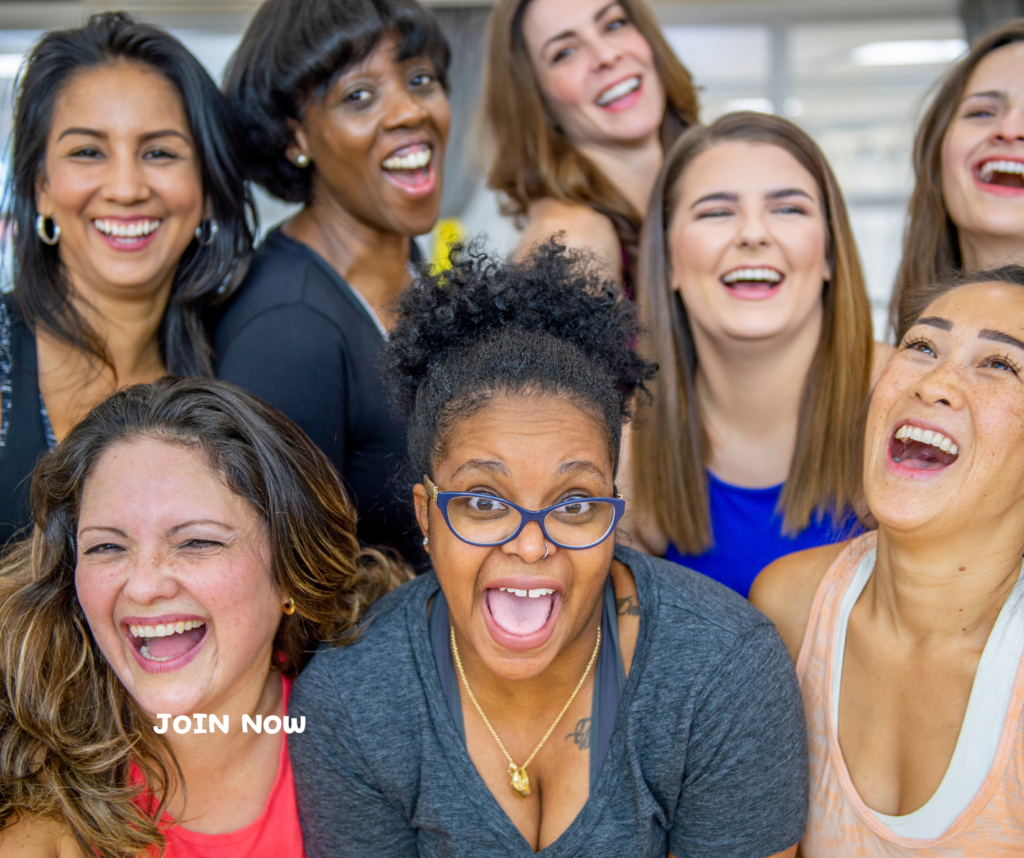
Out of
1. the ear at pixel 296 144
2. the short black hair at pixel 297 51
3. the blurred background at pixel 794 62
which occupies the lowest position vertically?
the ear at pixel 296 144

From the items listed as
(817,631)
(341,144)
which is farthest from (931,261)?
(341,144)

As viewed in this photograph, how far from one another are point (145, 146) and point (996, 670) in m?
2.20

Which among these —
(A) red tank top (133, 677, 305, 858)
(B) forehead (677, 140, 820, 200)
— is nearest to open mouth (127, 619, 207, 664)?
(A) red tank top (133, 677, 305, 858)

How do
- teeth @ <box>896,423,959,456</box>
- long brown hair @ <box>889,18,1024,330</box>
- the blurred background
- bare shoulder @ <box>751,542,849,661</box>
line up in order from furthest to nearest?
the blurred background < long brown hair @ <box>889,18,1024,330</box> < bare shoulder @ <box>751,542,849,661</box> < teeth @ <box>896,423,959,456</box>

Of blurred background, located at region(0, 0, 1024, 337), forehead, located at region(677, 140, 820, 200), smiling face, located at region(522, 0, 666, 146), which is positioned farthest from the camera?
blurred background, located at region(0, 0, 1024, 337)

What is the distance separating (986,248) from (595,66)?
132 cm

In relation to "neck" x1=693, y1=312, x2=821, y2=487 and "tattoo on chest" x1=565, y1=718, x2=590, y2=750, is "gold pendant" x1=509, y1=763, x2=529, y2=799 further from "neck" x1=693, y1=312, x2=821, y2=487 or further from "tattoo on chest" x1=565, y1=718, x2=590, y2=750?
"neck" x1=693, y1=312, x2=821, y2=487

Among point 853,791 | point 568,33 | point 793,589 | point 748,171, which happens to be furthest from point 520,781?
point 568,33

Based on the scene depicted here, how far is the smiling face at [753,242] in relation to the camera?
97.6 inches

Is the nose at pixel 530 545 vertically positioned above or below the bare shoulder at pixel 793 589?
above

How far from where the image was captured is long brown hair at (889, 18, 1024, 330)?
2639 millimetres

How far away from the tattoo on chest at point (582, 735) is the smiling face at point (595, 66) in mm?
2005

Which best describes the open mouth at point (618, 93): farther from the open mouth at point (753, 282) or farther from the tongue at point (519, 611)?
the tongue at point (519, 611)

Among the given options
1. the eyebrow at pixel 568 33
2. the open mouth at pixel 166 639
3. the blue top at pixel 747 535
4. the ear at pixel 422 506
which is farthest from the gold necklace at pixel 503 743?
the eyebrow at pixel 568 33
